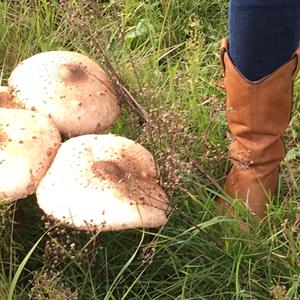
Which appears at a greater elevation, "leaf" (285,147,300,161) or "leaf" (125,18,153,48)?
"leaf" (125,18,153,48)

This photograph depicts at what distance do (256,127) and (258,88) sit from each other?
116 millimetres

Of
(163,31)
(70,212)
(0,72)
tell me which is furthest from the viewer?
(163,31)

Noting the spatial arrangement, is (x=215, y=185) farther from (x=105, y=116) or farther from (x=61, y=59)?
(x=61, y=59)

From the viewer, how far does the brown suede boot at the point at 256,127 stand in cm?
208

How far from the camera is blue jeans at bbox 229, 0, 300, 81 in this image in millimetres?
1979

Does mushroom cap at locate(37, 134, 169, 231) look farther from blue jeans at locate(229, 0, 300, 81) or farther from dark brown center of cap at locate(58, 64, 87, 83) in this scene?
blue jeans at locate(229, 0, 300, 81)

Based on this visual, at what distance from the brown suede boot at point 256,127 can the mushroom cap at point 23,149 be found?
1.70 feet

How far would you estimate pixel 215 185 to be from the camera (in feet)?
6.85

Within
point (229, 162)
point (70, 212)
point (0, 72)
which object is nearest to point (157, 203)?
point (70, 212)

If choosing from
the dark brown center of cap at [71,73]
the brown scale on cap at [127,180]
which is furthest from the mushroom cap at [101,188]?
the dark brown center of cap at [71,73]

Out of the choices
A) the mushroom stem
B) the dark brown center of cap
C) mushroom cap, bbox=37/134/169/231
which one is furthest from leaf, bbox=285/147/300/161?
the mushroom stem

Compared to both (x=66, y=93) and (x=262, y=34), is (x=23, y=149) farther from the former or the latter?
(x=262, y=34)

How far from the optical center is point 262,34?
79.1 inches

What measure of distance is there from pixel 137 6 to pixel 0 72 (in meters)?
0.70
